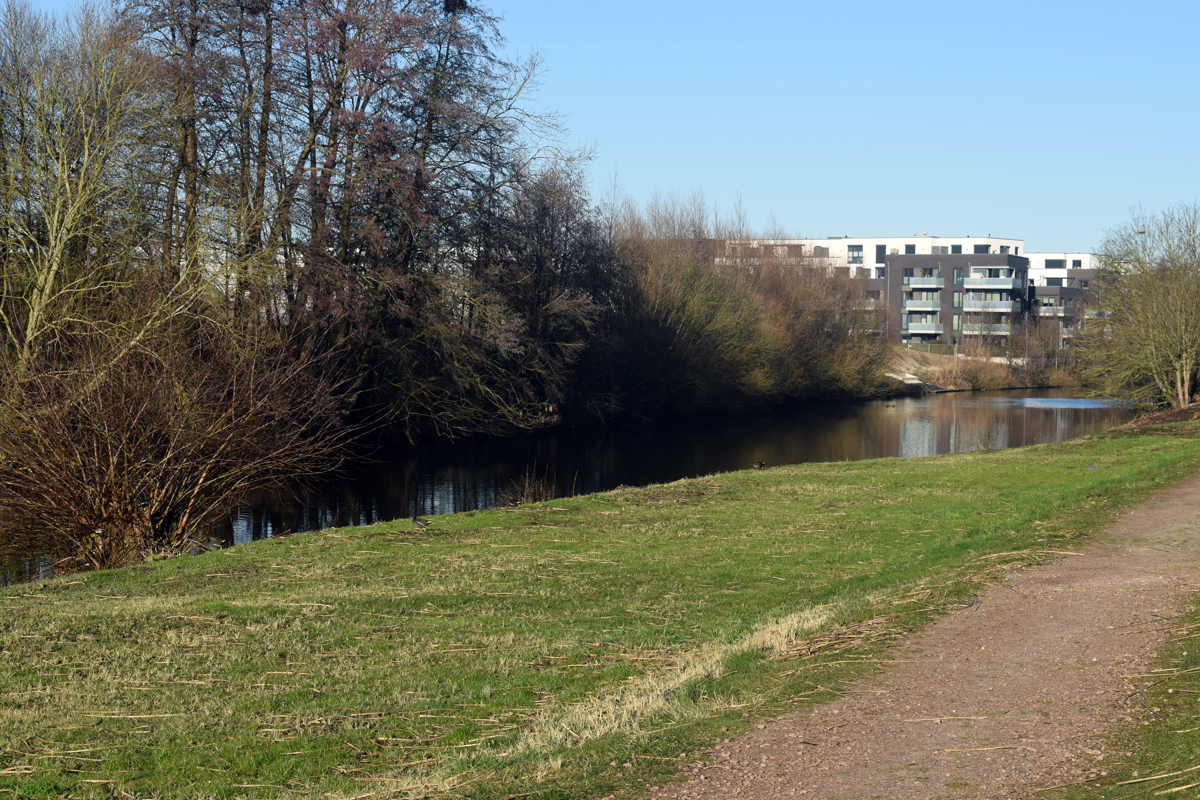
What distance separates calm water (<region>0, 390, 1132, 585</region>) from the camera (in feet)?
78.9

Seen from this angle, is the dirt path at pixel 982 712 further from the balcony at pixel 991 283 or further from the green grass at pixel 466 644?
the balcony at pixel 991 283

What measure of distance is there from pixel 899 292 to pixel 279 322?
351ft

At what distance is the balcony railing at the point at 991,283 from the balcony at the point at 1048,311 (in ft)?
11.3

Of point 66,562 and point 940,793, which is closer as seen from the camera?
point 940,793

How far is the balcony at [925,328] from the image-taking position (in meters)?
121

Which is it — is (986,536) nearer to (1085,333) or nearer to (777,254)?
(1085,333)

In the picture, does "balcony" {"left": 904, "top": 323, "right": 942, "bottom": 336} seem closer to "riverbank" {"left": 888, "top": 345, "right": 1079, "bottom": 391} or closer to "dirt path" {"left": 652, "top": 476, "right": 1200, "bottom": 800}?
"riverbank" {"left": 888, "top": 345, "right": 1079, "bottom": 391}

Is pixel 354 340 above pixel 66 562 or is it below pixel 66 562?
above

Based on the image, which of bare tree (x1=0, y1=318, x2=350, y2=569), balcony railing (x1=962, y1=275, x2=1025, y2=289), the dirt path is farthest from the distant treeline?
balcony railing (x1=962, y1=275, x2=1025, y2=289)

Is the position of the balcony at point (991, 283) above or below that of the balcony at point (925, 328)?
above

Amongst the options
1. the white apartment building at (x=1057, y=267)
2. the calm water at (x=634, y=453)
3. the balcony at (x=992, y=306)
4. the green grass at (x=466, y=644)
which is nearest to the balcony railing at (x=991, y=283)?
the balcony at (x=992, y=306)

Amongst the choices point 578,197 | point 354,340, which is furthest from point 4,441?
point 578,197

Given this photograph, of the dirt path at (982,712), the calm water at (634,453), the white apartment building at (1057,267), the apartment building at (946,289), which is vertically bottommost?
the calm water at (634,453)

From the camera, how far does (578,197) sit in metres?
42.7
